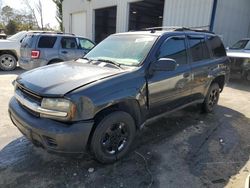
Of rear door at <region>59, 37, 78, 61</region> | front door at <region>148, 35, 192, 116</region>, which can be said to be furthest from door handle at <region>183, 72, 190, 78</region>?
rear door at <region>59, 37, 78, 61</region>

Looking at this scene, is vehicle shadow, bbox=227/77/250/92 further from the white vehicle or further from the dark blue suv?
the white vehicle

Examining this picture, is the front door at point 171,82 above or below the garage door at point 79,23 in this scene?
below

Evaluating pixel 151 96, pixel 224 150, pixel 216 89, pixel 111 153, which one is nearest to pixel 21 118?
pixel 111 153

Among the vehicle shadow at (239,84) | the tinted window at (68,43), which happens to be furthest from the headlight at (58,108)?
the vehicle shadow at (239,84)

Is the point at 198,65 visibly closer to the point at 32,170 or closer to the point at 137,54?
the point at 137,54

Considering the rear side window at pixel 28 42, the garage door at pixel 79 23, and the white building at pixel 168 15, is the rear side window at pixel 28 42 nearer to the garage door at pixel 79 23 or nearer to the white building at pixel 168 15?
the white building at pixel 168 15

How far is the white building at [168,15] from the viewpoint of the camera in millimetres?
10938

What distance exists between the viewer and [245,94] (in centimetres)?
740

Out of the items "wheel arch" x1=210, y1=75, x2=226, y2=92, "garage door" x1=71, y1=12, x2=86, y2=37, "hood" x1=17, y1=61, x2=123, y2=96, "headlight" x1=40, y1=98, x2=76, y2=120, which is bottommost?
"wheel arch" x1=210, y1=75, x2=226, y2=92

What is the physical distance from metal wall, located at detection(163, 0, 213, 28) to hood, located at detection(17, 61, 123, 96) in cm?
895

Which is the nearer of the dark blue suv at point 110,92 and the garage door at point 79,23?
the dark blue suv at point 110,92

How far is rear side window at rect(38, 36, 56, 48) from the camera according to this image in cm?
827

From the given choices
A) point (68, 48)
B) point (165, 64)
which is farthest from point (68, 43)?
point (165, 64)

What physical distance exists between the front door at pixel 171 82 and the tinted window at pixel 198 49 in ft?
0.81
